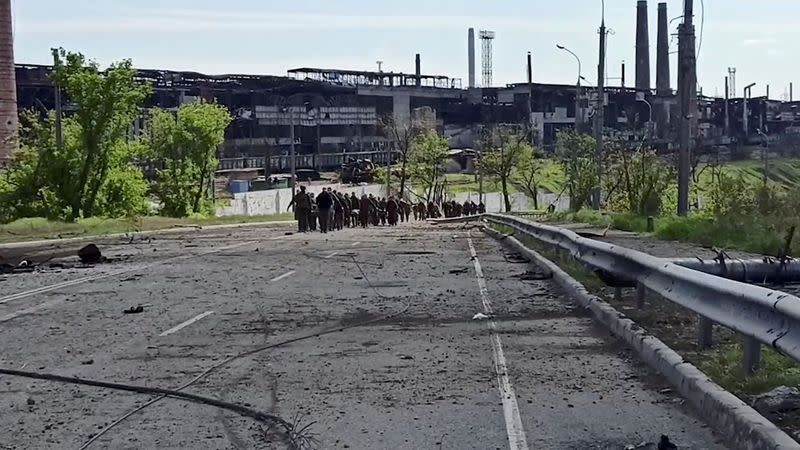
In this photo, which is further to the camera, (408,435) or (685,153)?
(685,153)

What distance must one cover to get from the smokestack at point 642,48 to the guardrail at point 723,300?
4626 inches

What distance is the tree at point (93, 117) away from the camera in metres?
49.7

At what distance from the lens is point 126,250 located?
27125mm

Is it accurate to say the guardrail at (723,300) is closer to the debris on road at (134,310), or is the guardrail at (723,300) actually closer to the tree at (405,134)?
the debris on road at (134,310)

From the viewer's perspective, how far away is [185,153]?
68.9 meters

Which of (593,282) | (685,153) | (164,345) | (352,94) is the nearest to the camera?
(164,345)

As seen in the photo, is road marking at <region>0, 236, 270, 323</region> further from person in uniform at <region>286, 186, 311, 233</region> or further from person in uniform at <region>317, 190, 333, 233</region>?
person in uniform at <region>317, 190, 333, 233</region>

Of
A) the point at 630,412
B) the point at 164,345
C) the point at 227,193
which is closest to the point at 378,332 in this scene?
the point at 164,345

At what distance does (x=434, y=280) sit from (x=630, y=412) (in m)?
10.4

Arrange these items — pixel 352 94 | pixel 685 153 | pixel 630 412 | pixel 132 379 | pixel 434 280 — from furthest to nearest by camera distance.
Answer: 1. pixel 352 94
2. pixel 685 153
3. pixel 434 280
4. pixel 132 379
5. pixel 630 412

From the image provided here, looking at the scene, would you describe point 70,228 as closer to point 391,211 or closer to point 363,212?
point 363,212

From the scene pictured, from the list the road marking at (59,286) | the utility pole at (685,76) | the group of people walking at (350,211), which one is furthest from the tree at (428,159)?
the road marking at (59,286)

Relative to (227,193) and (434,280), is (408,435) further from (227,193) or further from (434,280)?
(227,193)

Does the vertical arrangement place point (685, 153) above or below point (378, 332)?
above
